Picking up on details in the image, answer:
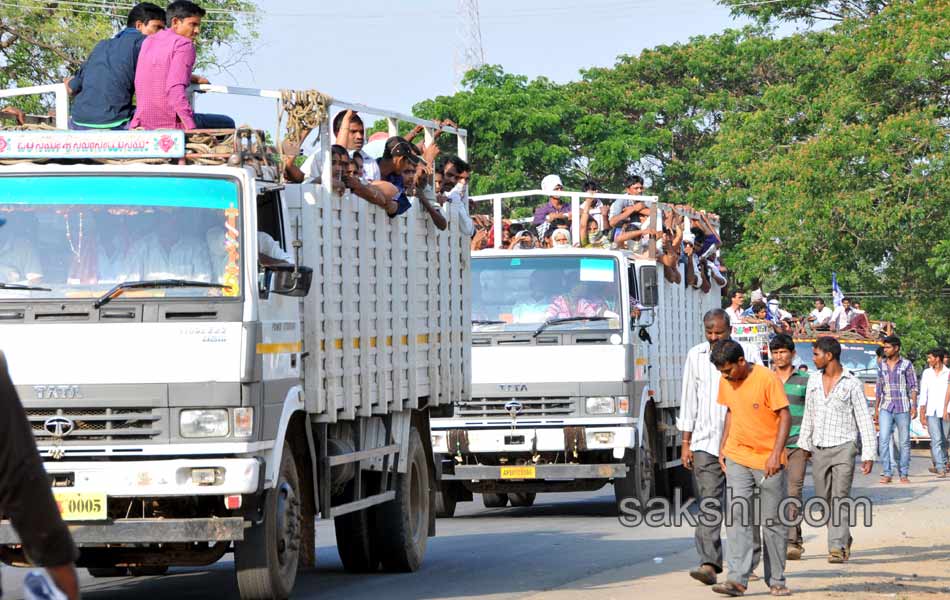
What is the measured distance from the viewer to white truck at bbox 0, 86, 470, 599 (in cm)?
873

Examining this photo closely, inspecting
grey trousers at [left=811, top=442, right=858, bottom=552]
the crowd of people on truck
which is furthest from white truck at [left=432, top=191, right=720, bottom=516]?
grey trousers at [left=811, top=442, right=858, bottom=552]

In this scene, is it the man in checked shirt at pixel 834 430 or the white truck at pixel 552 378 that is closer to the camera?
the man in checked shirt at pixel 834 430

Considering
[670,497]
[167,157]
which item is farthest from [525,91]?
[167,157]

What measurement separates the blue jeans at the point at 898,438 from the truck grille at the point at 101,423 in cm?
1609

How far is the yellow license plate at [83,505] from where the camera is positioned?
8617mm

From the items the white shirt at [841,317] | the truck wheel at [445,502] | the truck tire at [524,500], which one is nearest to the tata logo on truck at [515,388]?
the truck wheel at [445,502]

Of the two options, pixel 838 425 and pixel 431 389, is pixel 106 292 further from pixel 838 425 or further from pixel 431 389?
pixel 838 425

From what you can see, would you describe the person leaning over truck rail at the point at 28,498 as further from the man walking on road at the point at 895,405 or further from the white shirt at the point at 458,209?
the man walking on road at the point at 895,405

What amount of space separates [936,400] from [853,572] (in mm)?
13213

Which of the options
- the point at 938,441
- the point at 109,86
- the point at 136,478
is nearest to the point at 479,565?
the point at 136,478

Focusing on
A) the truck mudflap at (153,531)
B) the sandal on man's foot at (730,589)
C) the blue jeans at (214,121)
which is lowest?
the sandal on man's foot at (730,589)

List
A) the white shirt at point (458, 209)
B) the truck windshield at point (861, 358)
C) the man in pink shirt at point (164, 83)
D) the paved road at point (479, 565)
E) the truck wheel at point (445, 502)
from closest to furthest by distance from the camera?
1. the man in pink shirt at point (164, 83)
2. the paved road at point (479, 565)
3. the white shirt at point (458, 209)
4. the truck wheel at point (445, 502)
5. the truck windshield at point (861, 358)

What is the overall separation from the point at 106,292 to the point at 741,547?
13.5 ft

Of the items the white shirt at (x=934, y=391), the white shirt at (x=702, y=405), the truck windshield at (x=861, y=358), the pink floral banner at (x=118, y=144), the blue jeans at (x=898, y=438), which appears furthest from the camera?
the truck windshield at (x=861, y=358)
